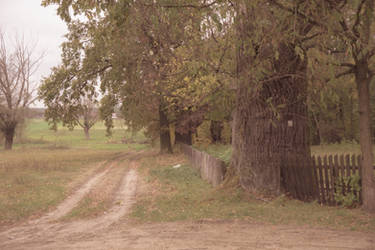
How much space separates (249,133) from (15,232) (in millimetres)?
6403

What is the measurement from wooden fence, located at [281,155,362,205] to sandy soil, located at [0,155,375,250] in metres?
2.37

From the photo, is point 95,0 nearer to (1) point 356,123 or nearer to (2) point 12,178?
(2) point 12,178

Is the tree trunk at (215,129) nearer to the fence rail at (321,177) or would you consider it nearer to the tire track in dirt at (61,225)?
the tire track in dirt at (61,225)

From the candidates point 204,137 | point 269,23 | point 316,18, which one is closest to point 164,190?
point 269,23

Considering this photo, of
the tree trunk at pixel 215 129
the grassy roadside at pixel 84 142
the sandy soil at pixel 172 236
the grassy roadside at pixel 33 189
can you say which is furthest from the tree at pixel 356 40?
the grassy roadside at pixel 84 142

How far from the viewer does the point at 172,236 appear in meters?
6.79

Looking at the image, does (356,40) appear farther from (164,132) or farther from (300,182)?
(164,132)

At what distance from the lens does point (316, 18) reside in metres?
7.44

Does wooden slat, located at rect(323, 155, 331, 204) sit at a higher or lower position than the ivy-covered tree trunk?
lower

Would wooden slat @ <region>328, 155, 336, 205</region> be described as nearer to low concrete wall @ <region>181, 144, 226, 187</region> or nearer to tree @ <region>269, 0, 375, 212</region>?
tree @ <region>269, 0, 375, 212</region>

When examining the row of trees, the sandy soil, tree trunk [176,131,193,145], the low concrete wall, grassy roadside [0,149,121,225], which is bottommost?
grassy roadside [0,149,121,225]

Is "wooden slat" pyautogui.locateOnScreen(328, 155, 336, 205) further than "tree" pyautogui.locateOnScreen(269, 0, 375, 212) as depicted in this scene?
Yes

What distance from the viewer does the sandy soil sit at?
6.01 meters

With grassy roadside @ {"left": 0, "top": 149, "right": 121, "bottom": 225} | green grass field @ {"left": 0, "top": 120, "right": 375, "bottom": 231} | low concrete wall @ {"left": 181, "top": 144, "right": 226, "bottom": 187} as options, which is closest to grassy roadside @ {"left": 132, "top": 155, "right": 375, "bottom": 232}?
green grass field @ {"left": 0, "top": 120, "right": 375, "bottom": 231}
